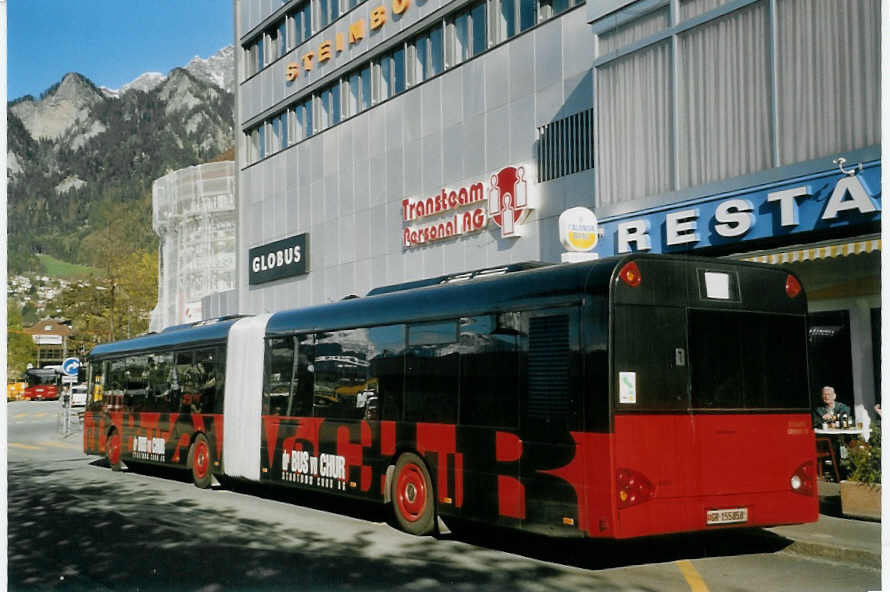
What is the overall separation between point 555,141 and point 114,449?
10481mm

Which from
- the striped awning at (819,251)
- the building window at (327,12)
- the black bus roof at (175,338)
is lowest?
the black bus roof at (175,338)

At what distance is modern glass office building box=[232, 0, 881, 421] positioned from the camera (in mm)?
14164

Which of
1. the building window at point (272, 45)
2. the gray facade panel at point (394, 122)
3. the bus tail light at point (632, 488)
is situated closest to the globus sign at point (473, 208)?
the gray facade panel at point (394, 122)

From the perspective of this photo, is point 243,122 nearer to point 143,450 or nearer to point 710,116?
point 143,450

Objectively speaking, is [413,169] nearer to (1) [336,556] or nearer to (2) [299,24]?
(2) [299,24]

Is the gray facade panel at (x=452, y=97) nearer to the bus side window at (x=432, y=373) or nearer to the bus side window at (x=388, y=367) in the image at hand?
the bus side window at (x=388, y=367)

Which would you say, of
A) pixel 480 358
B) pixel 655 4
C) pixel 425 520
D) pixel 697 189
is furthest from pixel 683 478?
pixel 655 4

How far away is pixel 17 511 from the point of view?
43.8ft

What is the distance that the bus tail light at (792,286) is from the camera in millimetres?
9859

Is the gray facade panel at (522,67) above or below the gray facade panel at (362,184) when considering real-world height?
above

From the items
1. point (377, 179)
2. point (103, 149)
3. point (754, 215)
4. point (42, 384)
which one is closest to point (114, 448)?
point (377, 179)

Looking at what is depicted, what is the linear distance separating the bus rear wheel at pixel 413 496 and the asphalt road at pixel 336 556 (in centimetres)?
21

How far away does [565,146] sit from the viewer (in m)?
21.0

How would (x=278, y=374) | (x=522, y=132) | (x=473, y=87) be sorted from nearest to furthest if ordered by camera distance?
1. (x=278, y=374)
2. (x=522, y=132)
3. (x=473, y=87)
